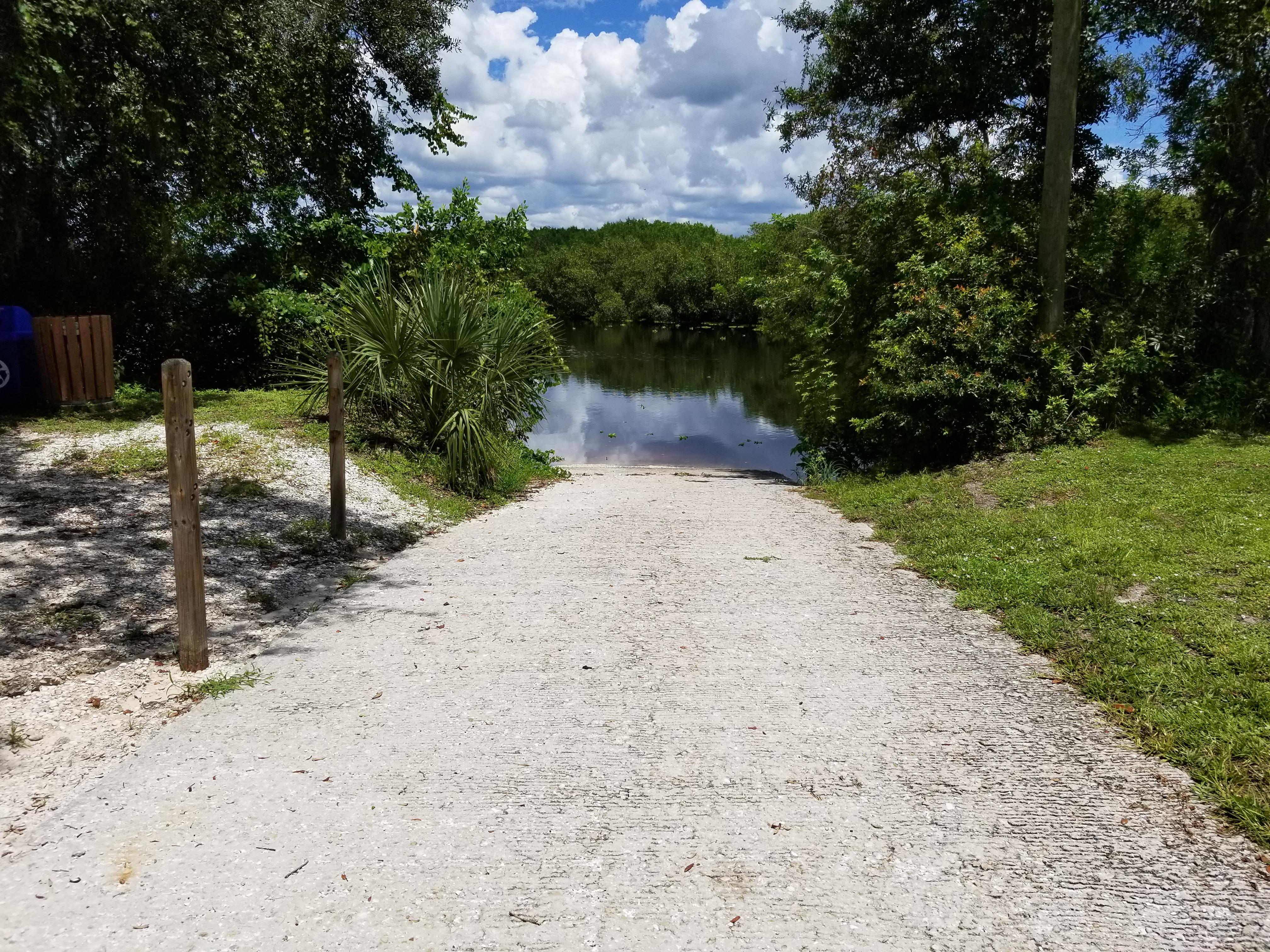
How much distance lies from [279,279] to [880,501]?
38.8 feet

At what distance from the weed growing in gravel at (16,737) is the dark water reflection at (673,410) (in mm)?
9546

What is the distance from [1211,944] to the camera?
2611 mm

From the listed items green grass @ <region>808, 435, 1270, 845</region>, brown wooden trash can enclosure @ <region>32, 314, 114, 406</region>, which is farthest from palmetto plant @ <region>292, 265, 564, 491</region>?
green grass @ <region>808, 435, 1270, 845</region>

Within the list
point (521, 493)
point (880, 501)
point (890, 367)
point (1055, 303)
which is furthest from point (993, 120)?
point (521, 493)

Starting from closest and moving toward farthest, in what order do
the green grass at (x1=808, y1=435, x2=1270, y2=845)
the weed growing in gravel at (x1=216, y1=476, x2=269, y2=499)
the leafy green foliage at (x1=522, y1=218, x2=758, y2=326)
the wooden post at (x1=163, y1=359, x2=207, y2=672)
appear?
1. the green grass at (x1=808, y1=435, x2=1270, y2=845)
2. the wooden post at (x1=163, y1=359, x2=207, y2=672)
3. the weed growing in gravel at (x1=216, y1=476, x2=269, y2=499)
4. the leafy green foliage at (x1=522, y1=218, x2=758, y2=326)

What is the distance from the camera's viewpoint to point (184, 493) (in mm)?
4438

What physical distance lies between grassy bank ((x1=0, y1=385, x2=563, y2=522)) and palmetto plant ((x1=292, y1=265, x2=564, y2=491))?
29 centimetres

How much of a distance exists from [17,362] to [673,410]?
907 inches

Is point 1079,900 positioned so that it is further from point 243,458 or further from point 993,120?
point 993,120

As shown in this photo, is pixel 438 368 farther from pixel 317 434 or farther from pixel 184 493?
pixel 184 493

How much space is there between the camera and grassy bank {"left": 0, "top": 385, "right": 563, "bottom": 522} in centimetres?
1009

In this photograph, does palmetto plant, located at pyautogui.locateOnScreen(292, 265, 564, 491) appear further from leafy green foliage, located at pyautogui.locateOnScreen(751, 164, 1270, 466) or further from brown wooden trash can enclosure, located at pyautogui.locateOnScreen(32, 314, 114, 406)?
leafy green foliage, located at pyautogui.locateOnScreen(751, 164, 1270, 466)

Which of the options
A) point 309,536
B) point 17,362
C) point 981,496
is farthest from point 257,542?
point 981,496

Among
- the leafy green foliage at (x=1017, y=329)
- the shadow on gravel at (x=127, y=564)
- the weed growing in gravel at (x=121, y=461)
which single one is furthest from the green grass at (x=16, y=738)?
the leafy green foliage at (x=1017, y=329)
